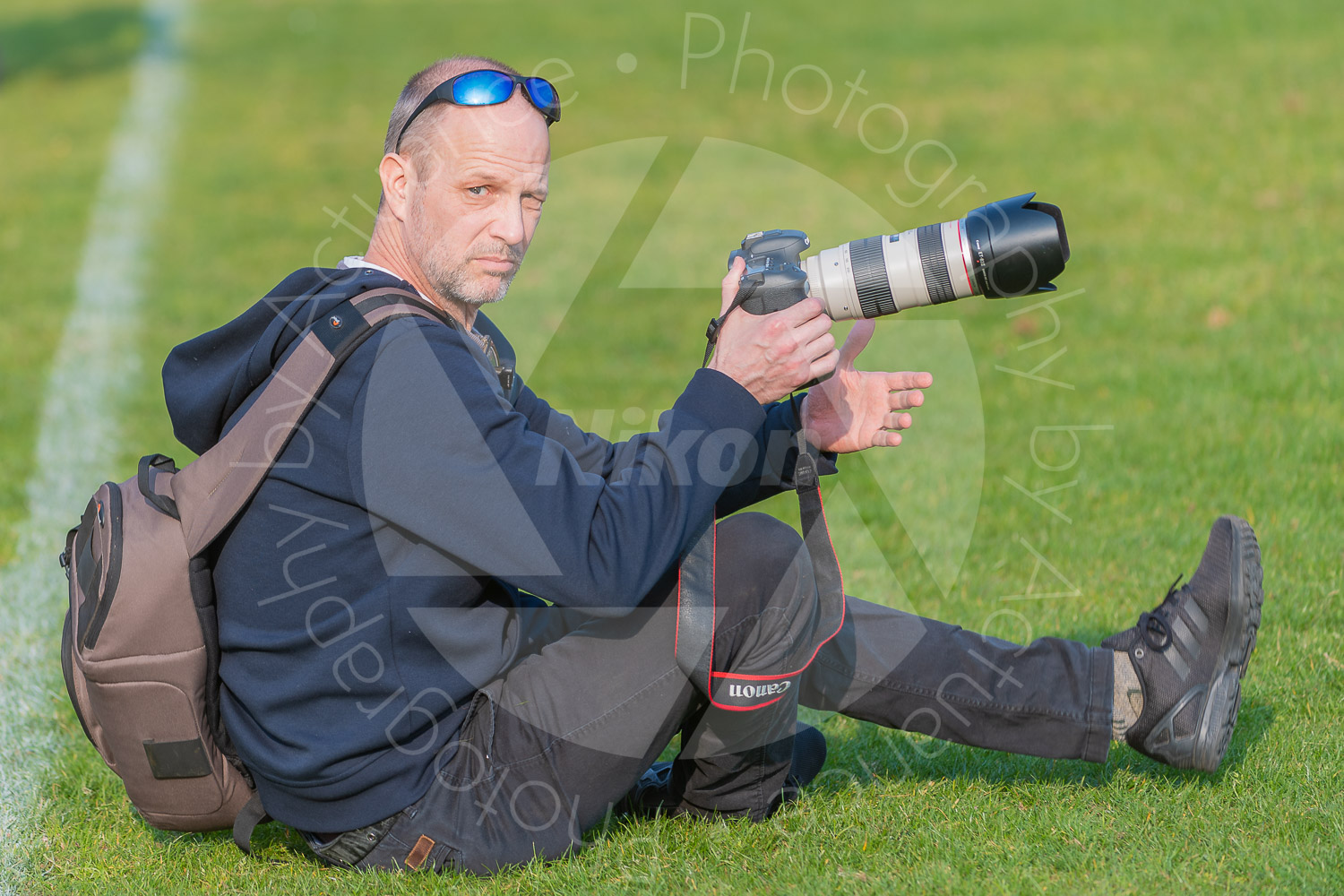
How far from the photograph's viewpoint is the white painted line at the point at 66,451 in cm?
386

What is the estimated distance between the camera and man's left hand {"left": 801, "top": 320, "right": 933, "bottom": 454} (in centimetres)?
330

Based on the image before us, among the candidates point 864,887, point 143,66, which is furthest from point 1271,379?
point 143,66

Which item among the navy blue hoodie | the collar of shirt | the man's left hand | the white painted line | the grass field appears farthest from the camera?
the white painted line

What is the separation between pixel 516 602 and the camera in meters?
3.10

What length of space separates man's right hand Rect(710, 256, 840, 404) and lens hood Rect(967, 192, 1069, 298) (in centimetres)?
51

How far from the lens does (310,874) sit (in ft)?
10.2

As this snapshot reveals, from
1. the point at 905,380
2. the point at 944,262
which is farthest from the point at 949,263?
→ the point at 905,380

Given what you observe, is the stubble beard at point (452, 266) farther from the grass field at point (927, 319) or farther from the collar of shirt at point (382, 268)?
the grass field at point (927, 319)

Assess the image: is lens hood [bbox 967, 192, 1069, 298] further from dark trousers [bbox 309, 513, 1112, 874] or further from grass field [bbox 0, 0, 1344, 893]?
grass field [bbox 0, 0, 1344, 893]

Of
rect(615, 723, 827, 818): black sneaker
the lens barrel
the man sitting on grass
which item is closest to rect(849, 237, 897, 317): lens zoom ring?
the lens barrel

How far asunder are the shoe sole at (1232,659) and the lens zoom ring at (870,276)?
1020 millimetres

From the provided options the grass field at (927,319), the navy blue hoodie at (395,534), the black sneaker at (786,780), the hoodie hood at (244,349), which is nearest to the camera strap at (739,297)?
the navy blue hoodie at (395,534)

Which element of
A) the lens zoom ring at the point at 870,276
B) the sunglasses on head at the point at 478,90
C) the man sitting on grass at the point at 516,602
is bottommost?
the man sitting on grass at the point at 516,602

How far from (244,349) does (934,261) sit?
1.58 meters
